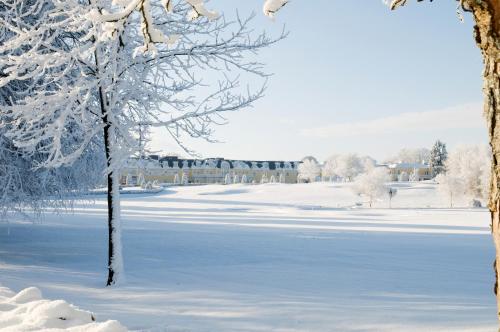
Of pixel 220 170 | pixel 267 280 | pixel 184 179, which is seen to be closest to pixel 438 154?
pixel 220 170

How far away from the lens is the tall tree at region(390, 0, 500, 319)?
7.08ft

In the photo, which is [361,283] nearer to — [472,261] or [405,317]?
[405,317]

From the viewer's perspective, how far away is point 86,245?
15.1 m

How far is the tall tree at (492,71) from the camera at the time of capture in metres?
2.16

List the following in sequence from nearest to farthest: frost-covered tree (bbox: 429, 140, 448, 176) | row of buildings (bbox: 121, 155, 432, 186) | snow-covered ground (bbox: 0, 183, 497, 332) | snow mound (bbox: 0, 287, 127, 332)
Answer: snow mound (bbox: 0, 287, 127, 332) → snow-covered ground (bbox: 0, 183, 497, 332) → frost-covered tree (bbox: 429, 140, 448, 176) → row of buildings (bbox: 121, 155, 432, 186)

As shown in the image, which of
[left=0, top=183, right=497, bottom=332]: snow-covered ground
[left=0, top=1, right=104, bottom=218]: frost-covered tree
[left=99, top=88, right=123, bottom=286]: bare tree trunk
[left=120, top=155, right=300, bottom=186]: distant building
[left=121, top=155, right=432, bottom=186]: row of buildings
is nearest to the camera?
[left=0, top=183, right=497, bottom=332]: snow-covered ground

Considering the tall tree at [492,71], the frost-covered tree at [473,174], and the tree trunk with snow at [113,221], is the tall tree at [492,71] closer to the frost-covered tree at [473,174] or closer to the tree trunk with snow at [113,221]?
the tree trunk with snow at [113,221]

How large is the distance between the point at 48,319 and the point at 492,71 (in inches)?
167

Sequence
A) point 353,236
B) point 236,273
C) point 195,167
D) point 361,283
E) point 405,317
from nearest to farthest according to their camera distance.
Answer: point 405,317 < point 361,283 < point 236,273 < point 353,236 < point 195,167

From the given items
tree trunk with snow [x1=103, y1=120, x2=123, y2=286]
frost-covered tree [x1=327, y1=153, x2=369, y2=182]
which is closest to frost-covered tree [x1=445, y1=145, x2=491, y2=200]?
tree trunk with snow [x1=103, y1=120, x2=123, y2=286]

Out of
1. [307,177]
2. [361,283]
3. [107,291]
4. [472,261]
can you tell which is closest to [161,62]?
[107,291]

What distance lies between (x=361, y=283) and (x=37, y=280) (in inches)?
242

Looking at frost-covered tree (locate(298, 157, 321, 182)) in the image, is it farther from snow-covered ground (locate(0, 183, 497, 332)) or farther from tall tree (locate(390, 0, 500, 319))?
tall tree (locate(390, 0, 500, 319))

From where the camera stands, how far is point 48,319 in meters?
4.56
